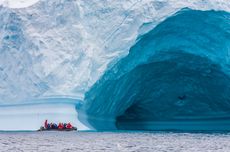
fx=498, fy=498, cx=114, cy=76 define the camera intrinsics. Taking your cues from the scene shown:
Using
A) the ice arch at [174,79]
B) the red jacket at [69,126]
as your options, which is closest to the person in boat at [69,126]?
the red jacket at [69,126]

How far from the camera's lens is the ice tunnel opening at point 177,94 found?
1994cm

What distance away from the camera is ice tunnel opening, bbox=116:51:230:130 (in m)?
19.9

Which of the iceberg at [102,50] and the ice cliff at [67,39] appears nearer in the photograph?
the iceberg at [102,50]

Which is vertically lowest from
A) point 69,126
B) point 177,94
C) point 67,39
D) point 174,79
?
point 69,126

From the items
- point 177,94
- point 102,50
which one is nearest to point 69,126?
point 102,50

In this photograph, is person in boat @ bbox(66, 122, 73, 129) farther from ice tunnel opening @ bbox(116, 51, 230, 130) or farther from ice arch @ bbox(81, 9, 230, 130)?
ice tunnel opening @ bbox(116, 51, 230, 130)

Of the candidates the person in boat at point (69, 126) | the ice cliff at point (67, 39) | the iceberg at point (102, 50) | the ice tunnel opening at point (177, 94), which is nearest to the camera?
the iceberg at point (102, 50)

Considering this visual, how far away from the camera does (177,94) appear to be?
72.9ft

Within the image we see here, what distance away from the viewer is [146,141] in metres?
17.3

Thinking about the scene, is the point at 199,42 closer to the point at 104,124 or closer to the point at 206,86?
the point at 206,86

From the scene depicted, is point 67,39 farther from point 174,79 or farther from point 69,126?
point 174,79

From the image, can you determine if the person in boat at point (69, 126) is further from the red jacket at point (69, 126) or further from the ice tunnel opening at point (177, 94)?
the ice tunnel opening at point (177, 94)

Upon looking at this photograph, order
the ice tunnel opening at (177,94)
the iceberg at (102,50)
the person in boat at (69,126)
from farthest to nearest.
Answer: the person in boat at (69,126), the ice tunnel opening at (177,94), the iceberg at (102,50)

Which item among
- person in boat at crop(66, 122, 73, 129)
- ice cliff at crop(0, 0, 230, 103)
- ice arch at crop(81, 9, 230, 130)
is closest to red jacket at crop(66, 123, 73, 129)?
person in boat at crop(66, 122, 73, 129)
